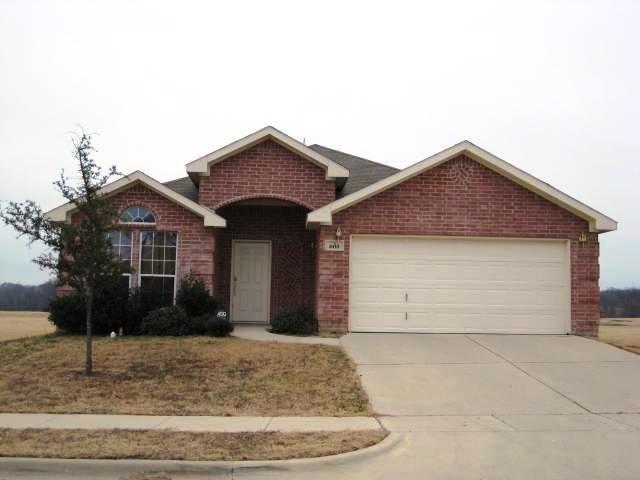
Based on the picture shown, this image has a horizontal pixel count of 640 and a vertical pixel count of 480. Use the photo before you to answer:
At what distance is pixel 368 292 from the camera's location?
15125mm

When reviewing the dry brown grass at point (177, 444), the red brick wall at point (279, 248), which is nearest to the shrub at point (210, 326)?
the red brick wall at point (279, 248)

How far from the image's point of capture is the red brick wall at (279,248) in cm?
1784

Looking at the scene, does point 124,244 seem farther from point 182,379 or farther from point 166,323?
point 182,379

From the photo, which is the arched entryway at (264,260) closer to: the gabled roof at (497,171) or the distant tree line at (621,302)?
the gabled roof at (497,171)

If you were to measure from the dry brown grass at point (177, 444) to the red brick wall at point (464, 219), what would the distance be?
24.7 ft

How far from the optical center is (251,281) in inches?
714

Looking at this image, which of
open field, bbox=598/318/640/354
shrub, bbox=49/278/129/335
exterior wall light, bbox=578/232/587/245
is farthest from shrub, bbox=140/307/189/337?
open field, bbox=598/318/640/354

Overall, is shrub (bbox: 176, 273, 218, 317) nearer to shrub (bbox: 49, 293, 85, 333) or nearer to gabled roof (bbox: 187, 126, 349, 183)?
shrub (bbox: 49, 293, 85, 333)

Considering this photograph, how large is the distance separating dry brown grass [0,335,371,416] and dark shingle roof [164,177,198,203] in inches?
200

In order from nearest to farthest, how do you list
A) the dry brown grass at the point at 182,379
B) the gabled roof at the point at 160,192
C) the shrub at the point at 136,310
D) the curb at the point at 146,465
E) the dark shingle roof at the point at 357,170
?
the curb at the point at 146,465 → the dry brown grass at the point at 182,379 → the shrub at the point at 136,310 → the gabled roof at the point at 160,192 → the dark shingle roof at the point at 357,170

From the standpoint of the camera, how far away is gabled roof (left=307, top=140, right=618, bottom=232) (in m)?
15.0

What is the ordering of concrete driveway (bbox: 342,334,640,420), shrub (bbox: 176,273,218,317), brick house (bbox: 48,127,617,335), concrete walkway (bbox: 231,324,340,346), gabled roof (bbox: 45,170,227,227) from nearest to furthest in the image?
concrete driveway (bbox: 342,334,640,420) < concrete walkway (bbox: 231,324,340,346) < brick house (bbox: 48,127,617,335) < shrub (bbox: 176,273,218,317) < gabled roof (bbox: 45,170,227,227)

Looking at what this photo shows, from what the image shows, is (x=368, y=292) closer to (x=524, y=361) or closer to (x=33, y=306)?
(x=524, y=361)

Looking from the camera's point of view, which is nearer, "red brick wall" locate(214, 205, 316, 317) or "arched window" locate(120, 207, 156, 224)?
"arched window" locate(120, 207, 156, 224)
